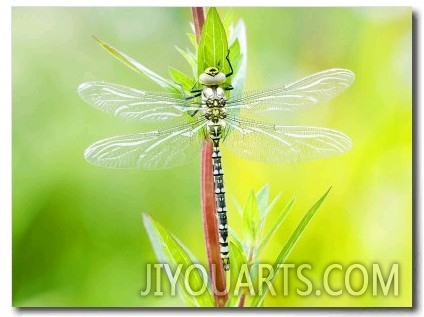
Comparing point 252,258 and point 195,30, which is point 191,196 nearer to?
point 252,258

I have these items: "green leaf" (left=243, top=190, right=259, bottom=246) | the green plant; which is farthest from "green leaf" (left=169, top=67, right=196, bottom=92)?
"green leaf" (left=243, top=190, right=259, bottom=246)

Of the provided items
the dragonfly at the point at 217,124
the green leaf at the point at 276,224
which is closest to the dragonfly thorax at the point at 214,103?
the dragonfly at the point at 217,124

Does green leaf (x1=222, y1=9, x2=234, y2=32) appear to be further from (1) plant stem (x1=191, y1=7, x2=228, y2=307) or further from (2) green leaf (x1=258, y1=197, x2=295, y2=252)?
(2) green leaf (x1=258, y1=197, x2=295, y2=252)

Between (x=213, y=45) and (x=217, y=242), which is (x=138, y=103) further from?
(x=217, y=242)

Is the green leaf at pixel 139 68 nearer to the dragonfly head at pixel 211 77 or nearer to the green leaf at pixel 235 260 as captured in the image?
the dragonfly head at pixel 211 77
